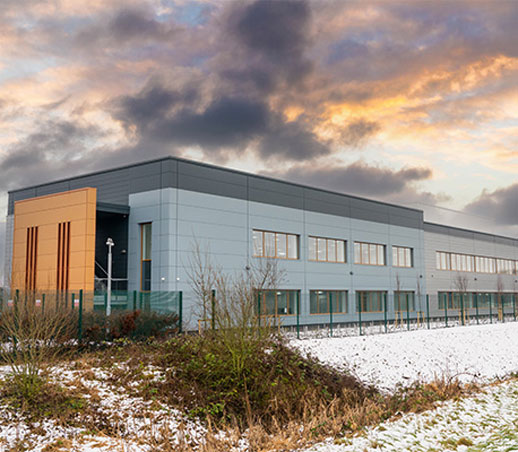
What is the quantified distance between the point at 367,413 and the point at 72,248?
73.5 ft

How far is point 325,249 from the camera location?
3966 cm

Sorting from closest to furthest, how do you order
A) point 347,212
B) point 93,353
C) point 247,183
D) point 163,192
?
point 93,353
point 163,192
point 247,183
point 347,212

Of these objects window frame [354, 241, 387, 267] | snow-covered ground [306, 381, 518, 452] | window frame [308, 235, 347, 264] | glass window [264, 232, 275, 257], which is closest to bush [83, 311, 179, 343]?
snow-covered ground [306, 381, 518, 452]

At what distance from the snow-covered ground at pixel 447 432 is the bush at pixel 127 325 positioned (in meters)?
10.0

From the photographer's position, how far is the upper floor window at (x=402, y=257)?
46209 millimetres

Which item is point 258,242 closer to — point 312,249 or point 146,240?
point 312,249

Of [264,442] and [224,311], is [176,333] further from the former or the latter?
[264,442]

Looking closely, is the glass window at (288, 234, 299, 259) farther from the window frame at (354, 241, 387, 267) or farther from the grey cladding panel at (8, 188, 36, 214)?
the grey cladding panel at (8, 188, 36, 214)

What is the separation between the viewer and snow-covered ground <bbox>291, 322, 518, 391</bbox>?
1811 centimetres

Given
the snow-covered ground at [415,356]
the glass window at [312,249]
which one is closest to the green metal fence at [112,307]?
the snow-covered ground at [415,356]

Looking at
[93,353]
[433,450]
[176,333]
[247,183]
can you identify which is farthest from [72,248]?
[433,450]

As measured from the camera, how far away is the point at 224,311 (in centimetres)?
1442

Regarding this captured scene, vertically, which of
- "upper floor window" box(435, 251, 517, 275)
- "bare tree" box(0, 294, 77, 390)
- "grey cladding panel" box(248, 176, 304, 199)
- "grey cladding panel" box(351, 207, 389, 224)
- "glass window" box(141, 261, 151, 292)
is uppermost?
"grey cladding panel" box(248, 176, 304, 199)

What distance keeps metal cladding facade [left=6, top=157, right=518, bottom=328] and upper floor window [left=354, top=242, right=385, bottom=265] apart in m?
0.08
